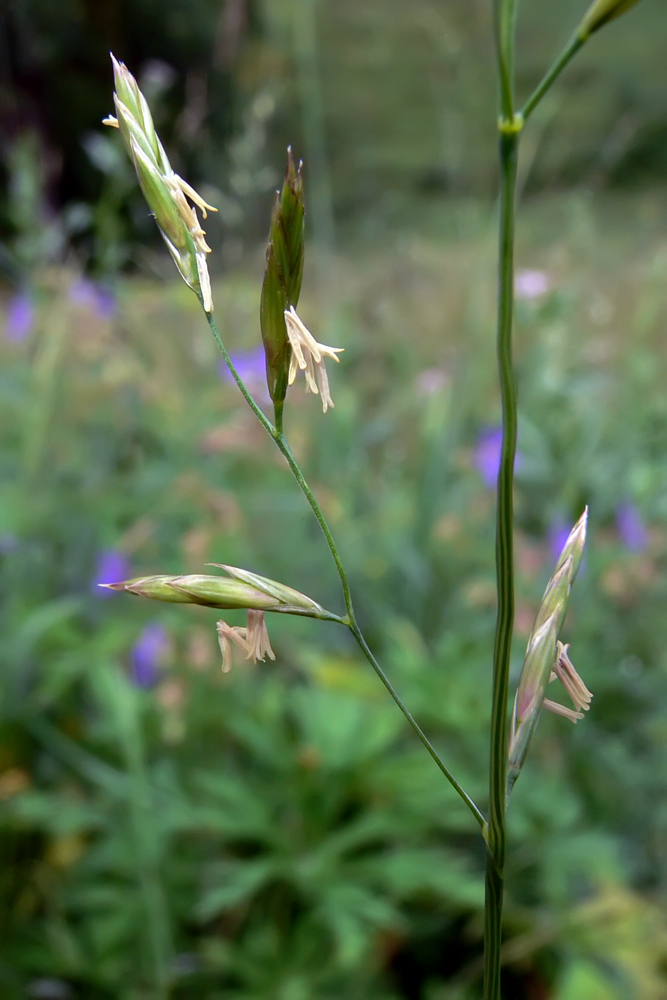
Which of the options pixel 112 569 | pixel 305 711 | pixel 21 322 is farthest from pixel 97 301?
pixel 305 711

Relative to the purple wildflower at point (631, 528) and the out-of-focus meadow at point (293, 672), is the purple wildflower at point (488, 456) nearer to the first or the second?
the out-of-focus meadow at point (293, 672)

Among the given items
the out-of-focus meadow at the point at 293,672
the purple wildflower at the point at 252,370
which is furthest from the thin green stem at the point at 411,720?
the purple wildflower at the point at 252,370

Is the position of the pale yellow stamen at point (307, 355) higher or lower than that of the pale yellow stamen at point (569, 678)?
higher

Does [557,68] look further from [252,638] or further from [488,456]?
[488,456]

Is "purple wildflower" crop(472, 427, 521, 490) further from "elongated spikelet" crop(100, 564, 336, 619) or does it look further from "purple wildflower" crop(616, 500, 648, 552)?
"elongated spikelet" crop(100, 564, 336, 619)

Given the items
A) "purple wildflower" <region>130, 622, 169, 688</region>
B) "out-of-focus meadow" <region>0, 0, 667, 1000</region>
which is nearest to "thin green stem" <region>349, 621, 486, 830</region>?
"out-of-focus meadow" <region>0, 0, 667, 1000</region>
